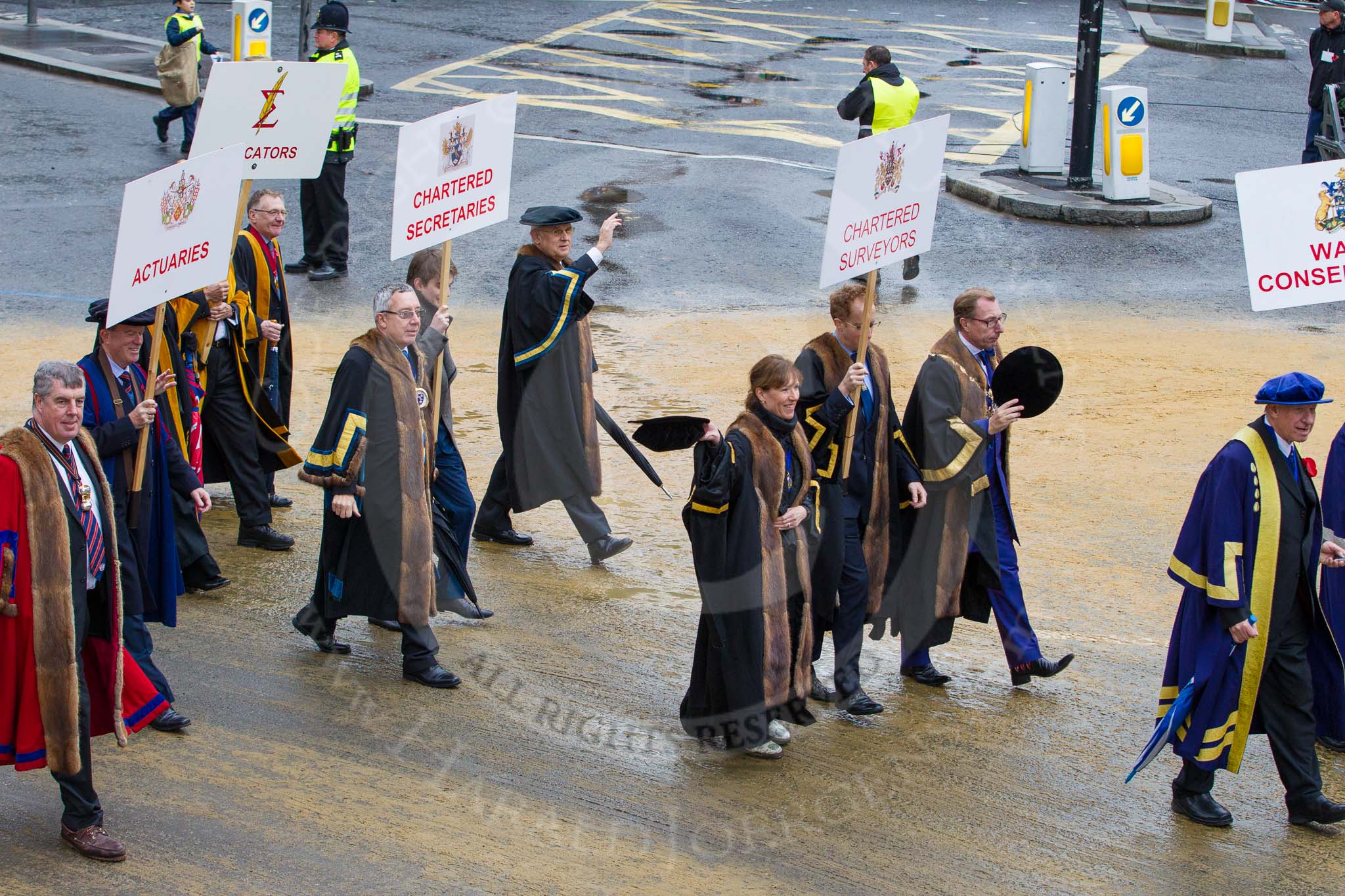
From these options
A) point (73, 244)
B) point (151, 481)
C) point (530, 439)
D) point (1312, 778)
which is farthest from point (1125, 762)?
point (73, 244)

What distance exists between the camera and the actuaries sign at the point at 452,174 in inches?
301

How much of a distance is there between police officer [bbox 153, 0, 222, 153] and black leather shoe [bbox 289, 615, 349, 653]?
10427 millimetres

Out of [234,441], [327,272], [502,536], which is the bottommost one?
[502,536]

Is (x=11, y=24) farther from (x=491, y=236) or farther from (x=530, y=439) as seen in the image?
(x=530, y=439)

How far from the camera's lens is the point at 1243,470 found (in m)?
5.84

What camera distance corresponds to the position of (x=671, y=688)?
686cm

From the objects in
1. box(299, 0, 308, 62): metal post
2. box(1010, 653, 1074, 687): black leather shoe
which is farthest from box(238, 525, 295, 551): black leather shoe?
box(299, 0, 308, 62): metal post

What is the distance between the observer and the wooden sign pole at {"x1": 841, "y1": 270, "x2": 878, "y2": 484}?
6531mm

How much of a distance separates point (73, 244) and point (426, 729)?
28.6ft

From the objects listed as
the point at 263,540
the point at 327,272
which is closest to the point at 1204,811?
the point at 263,540

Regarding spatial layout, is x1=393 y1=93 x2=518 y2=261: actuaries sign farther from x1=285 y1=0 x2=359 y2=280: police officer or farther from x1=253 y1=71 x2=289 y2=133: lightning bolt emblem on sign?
x1=285 y1=0 x2=359 y2=280: police officer

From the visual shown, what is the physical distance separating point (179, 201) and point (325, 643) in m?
2.03

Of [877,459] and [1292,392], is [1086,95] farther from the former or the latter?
[1292,392]

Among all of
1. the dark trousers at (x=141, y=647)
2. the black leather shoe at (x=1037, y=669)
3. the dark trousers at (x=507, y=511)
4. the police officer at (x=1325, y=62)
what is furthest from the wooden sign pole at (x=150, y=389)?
the police officer at (x=1325, y=62)
